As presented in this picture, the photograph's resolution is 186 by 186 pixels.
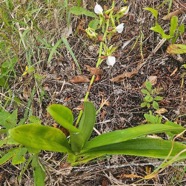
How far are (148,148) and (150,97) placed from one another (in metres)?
0.32

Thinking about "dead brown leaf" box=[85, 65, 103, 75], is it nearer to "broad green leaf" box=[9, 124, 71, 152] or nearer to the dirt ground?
the dirt ground

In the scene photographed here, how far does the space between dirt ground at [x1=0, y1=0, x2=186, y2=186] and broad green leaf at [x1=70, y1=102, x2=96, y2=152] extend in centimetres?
16

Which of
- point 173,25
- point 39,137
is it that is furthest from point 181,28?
A: point 39,137

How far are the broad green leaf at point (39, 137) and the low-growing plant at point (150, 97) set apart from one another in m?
0.37

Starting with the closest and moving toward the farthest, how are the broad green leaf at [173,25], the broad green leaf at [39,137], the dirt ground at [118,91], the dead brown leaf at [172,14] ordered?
the broad green leaf at [39,137]
the dirt ground at [118,91]
the broad green leaf at [173,25]
the dead brown leaf at [172,14]

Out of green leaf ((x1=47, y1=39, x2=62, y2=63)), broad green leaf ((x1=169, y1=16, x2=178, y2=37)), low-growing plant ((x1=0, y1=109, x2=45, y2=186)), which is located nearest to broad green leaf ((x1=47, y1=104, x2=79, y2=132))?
low-growing plant ((x1=0, y1=109, x2=45, y2=186))

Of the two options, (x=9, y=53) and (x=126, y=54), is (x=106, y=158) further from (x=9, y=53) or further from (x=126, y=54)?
(x=9, y=53)

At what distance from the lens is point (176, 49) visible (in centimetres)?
152

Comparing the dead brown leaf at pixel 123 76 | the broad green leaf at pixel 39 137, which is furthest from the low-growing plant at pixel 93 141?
the dead brown leaf at pixel 123 76

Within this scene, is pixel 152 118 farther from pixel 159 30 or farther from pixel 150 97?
pixel 159 30

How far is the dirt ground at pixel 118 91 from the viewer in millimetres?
1351

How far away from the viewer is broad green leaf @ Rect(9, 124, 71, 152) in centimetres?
108

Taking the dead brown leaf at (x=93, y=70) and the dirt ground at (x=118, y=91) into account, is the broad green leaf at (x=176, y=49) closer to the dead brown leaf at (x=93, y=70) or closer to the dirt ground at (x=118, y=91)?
Answer: the dirt ground at (x=118, y=91)

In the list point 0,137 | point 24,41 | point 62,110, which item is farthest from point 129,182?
point 24,41
